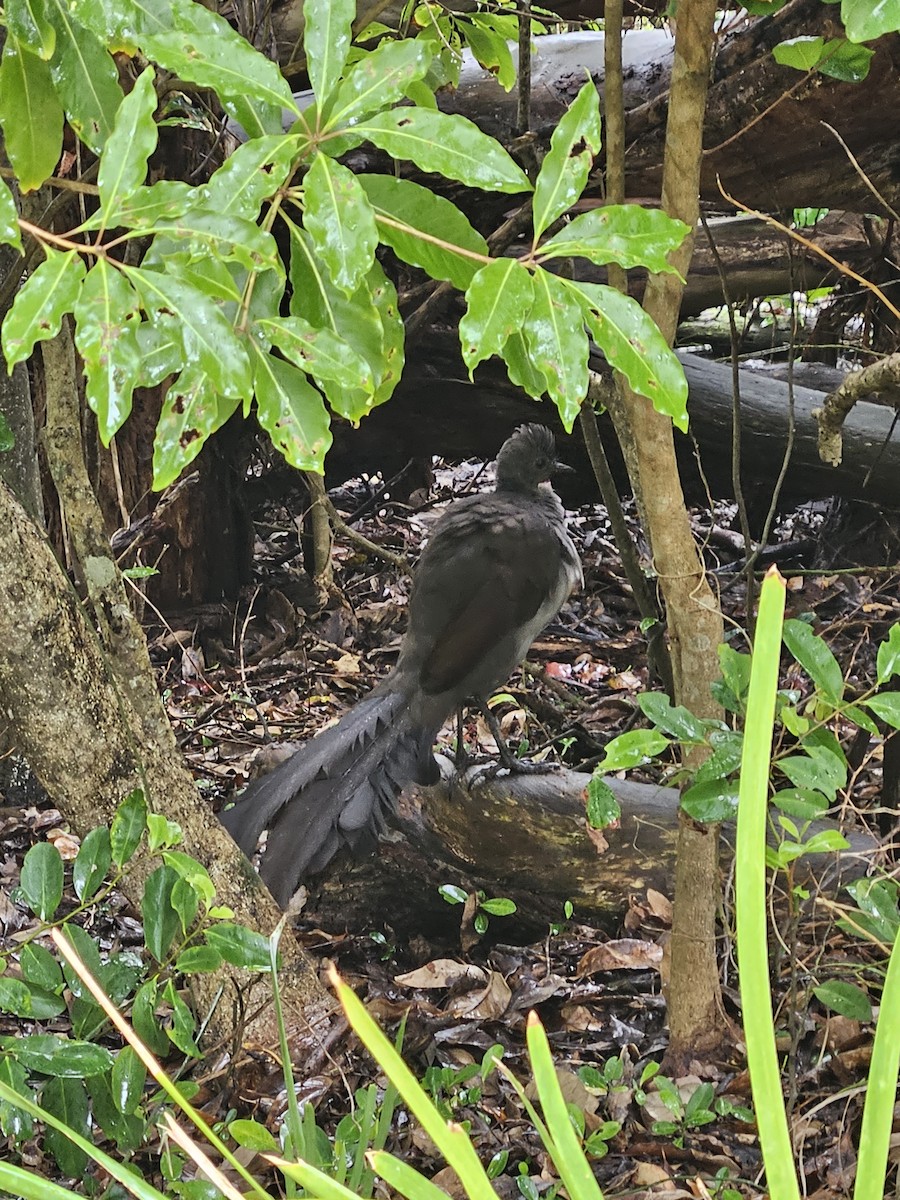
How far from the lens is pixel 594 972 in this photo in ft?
8.39

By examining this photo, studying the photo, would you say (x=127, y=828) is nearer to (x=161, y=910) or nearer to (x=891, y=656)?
(x=161, y=910)

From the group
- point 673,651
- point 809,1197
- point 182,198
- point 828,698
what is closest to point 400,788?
point 673,651

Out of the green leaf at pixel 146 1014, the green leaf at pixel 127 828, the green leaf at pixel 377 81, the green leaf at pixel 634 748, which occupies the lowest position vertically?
the green leaf at pixel 146 1014

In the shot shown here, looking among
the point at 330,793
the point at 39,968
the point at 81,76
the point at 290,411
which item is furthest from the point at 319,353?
the point at 330,793

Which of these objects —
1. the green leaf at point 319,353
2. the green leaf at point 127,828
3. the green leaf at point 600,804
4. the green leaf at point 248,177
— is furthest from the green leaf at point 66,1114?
the green leaf at point 248,177

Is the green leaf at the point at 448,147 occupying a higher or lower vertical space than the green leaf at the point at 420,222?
higher

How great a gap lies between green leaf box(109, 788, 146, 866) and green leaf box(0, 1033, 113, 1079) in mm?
244

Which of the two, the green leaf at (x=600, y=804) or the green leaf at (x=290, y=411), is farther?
the green leaf at (x=600, y=804)

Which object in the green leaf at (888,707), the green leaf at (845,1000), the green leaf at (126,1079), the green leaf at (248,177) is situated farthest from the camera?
the green leaf at (845,1000)

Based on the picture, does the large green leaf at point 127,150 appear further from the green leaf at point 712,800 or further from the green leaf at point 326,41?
the green leaf at point 712,800

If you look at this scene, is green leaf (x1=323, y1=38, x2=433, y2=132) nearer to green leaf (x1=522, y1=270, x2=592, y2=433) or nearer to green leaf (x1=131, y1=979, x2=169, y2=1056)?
green leaf (x1=522, y1=270, x2=592, y2=433)

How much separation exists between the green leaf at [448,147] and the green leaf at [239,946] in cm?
105

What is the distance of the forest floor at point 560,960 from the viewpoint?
73.4 inches

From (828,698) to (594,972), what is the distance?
135 cm
